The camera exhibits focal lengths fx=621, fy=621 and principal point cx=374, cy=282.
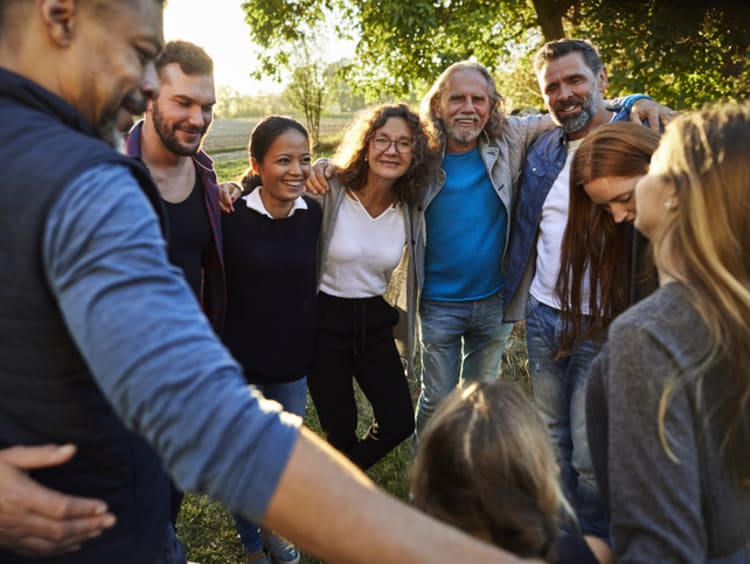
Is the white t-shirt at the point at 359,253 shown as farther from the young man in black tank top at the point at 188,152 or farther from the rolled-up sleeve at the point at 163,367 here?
the rolled-up sleeve at the point at 163,367

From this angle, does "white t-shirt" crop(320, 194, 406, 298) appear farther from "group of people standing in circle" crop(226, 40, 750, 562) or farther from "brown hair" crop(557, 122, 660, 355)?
"brown hair" crop(557, 122, 660, 355)

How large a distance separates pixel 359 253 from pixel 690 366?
243 centimetres

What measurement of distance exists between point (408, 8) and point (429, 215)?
23.6 ft

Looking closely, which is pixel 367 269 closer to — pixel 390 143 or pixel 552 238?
pixel 390 143

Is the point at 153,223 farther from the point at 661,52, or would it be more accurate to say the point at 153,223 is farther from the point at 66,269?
the point at 661,52

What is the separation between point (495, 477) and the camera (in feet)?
4.31

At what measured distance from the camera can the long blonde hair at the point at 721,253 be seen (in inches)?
47.5

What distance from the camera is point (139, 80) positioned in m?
1.02

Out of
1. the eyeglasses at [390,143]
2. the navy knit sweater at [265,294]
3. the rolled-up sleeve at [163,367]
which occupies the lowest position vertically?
the navy knit sweater at [265,294]

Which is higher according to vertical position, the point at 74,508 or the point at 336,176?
the point at 336,176

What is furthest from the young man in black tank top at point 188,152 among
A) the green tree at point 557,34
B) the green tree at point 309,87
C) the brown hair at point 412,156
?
the green tree at point 309,87

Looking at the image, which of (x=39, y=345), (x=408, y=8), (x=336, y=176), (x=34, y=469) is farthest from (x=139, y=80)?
(x=408, y=8)

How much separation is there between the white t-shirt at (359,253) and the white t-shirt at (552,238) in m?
0.81

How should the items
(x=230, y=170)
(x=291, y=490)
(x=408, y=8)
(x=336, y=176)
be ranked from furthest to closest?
1. (x=230, y=170)
2. (x=408, y=8)
3. (x=336, y=176)
4. (x=291, y=490)
